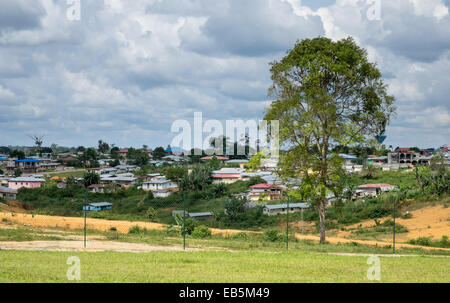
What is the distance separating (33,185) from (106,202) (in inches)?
1040

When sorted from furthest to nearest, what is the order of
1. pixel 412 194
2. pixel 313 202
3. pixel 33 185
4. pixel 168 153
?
pixel 168 153 < pixel 33 185 < pixel 412 194 < pixel 313 202

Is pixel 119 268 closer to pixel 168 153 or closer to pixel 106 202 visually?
pixel 106 202

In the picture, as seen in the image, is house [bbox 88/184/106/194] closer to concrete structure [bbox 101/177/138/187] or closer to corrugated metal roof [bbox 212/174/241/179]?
concrete structure [bbox 101/177/138/187]

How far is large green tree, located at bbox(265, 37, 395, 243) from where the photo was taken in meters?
23.3

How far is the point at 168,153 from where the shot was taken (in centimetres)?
17400

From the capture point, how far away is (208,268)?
1317cm

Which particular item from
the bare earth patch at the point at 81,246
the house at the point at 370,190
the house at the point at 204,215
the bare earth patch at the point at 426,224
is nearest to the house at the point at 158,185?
the house at the point at 204,215

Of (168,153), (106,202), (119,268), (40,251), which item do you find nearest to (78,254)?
(40,251)

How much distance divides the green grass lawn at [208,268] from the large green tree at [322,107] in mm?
7692

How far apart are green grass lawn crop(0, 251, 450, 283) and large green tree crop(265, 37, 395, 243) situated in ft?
25.2

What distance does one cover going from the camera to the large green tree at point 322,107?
2333cm

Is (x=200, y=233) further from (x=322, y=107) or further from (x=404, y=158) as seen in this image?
(x=404, y=158)

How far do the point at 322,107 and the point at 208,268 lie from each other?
40.5 feet

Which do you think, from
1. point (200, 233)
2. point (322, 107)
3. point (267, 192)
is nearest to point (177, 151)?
point (267, 192)
